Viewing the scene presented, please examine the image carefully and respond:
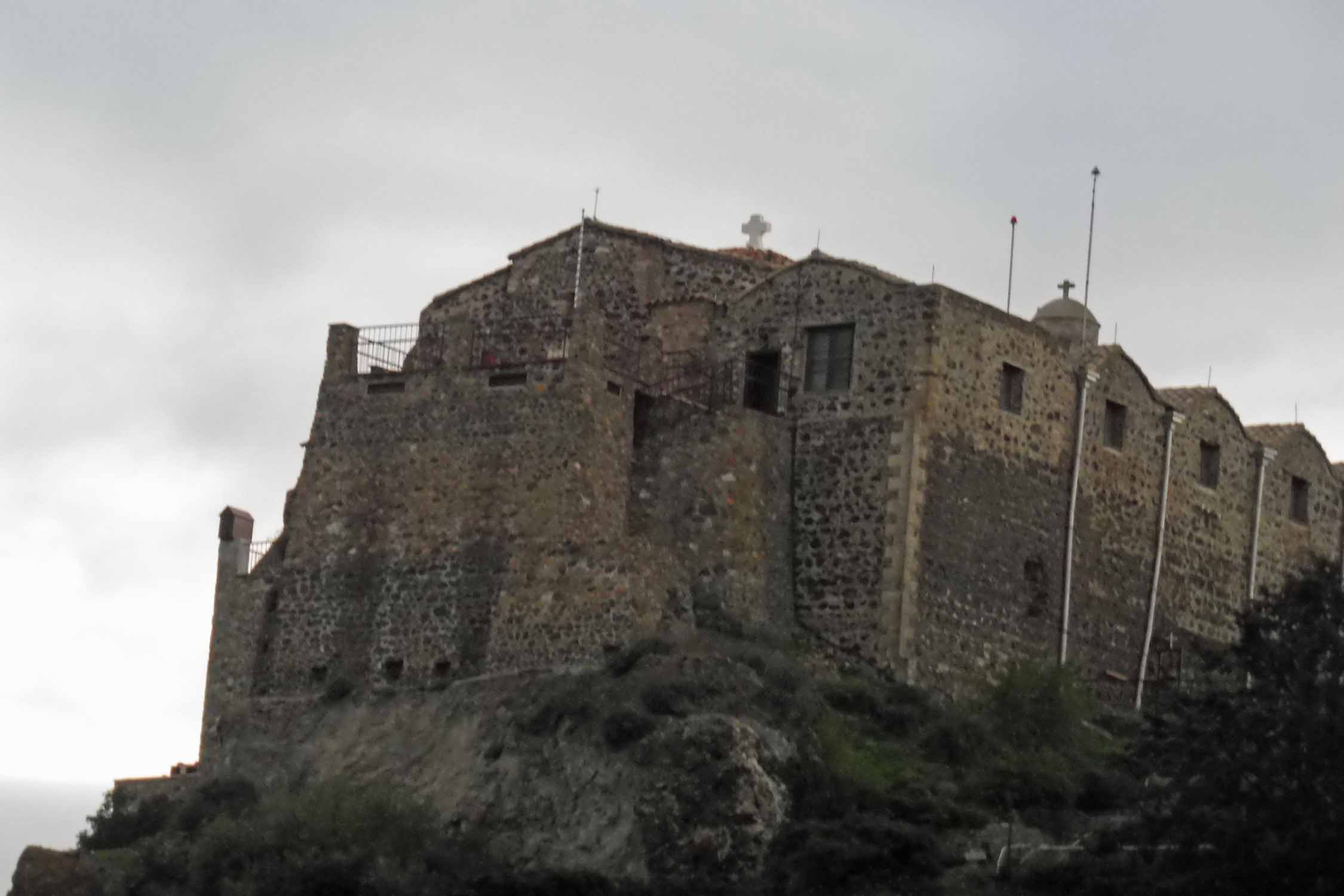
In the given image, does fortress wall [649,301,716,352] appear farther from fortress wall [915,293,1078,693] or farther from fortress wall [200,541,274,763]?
fortress wall [200,541,274,763]

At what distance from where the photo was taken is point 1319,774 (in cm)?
4316

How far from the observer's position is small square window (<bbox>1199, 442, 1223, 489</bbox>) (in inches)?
2502

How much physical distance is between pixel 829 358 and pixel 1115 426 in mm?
6176

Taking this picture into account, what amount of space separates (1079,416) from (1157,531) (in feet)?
10.8

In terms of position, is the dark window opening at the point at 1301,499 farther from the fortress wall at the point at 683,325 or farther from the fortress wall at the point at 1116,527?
the fortress wall at the point at 683,325

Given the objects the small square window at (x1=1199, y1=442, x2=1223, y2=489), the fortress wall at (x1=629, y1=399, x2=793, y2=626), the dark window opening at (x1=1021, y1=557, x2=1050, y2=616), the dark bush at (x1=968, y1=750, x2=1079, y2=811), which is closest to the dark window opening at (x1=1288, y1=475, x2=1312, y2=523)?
the small square window at (x1=1199, y1=442, x2=1223, y2=489)

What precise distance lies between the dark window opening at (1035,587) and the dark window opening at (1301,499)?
9.16 metres

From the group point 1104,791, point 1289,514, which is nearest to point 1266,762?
point 1104,791

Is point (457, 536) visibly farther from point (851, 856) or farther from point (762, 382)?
point (851, 856)

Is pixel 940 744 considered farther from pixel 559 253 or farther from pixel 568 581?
pixel 559 253

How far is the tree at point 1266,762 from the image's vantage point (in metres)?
42.7

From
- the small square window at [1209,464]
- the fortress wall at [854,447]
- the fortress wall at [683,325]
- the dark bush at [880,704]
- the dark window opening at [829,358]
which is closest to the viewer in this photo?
the dark bush at [880,704]

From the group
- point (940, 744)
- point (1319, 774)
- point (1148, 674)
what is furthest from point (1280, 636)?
point (1148, 674)

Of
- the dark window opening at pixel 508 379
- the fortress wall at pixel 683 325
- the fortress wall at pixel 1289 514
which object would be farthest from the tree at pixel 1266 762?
the fortress wall at pixel 1289 514
